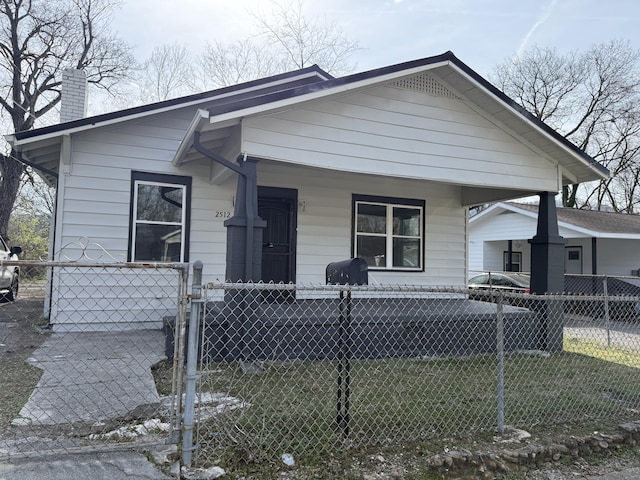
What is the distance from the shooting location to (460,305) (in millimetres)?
8047

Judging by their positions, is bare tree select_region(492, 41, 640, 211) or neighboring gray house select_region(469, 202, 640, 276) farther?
bare tree select_region(492, 41, 640, 211)

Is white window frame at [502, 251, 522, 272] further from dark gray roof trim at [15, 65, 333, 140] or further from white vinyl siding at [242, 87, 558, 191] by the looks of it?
dark gray roof trim at [15, 65, 333, 140]

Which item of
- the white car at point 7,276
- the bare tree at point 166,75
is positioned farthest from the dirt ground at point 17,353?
the bare tree at point 166,75

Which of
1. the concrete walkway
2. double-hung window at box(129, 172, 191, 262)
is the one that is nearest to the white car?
double-hung window at box(129, 172, 191, 262)

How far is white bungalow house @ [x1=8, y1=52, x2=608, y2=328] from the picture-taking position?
18.7 feet

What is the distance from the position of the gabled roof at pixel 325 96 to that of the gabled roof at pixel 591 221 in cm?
692

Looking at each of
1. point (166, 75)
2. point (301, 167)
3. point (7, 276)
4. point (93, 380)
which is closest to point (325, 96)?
point (301, 167)

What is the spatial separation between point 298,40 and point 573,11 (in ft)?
42.4

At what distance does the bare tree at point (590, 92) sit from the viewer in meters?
24.3

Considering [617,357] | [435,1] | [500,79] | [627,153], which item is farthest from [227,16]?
[627,153]

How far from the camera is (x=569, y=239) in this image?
55.2 ft

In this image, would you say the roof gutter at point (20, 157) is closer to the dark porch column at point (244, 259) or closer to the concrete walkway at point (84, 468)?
the dark porch column at point (244, 259)

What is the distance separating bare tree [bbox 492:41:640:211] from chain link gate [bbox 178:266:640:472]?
22172mm

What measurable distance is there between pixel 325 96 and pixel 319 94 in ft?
0.43
